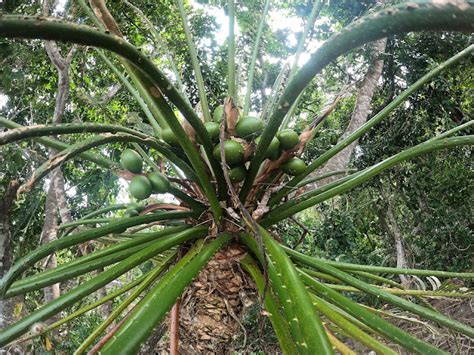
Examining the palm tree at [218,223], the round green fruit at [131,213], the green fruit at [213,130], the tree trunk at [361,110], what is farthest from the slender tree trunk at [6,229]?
the green fruit at [213,130]

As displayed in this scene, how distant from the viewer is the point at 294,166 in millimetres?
1282

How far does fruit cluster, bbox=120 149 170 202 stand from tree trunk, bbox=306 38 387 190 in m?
1.28

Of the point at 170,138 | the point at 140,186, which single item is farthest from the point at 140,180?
the point at 170,138

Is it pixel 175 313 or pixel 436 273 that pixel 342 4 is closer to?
pixel 436 273

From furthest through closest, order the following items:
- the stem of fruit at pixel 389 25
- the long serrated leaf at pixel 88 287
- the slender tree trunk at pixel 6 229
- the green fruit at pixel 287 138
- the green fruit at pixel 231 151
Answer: the slender tree trunk at pixel 6 229, the green fruit at pixel 287 138, the green fruit at pixel 231 151, the long serrated leaf at pixel 88 287, the stem of fruit at pixel 389 25

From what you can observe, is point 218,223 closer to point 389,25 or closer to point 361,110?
point 389,25

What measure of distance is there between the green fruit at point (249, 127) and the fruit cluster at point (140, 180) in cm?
24

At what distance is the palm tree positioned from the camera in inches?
25.0

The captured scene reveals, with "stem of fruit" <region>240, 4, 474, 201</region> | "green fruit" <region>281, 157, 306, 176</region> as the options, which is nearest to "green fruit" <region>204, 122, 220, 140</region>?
"green fruit" <region>281, 157, 306, 176</region>

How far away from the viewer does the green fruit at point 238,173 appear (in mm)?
1203

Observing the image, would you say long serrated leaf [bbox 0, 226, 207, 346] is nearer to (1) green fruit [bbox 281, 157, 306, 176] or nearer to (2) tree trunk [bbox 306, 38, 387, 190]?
(1) green fruit [bbox 281, 157, 306, 176]

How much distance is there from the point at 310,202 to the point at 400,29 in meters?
0.84

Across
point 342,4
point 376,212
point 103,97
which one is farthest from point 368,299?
point 103,97

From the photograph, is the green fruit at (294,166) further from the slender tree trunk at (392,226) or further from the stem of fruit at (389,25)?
the slender tree trunk at (392,226)
